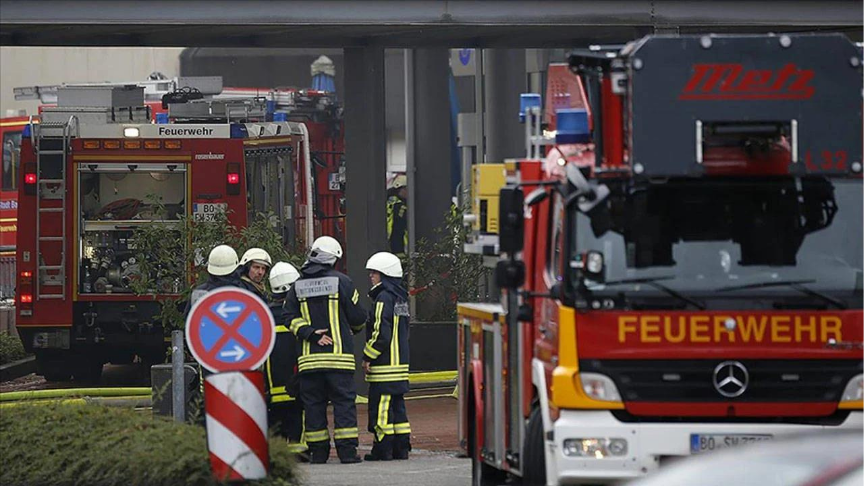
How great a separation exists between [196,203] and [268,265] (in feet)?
16.2

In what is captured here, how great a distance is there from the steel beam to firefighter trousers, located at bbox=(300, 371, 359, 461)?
313cm

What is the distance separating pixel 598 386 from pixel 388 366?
5.39 meters

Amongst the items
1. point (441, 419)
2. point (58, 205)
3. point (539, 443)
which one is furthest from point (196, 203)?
point (539, 443)

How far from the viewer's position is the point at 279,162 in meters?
20.0

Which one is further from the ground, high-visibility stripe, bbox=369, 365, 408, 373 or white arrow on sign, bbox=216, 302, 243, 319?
white arrow on sign, bbox=216, 302, 243, 319

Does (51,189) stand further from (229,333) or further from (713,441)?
(713,441)

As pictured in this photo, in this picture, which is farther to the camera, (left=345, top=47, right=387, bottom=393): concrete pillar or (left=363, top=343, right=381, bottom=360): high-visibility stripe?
(left=345, top=47, right=387, bottom=393): concrete pillar

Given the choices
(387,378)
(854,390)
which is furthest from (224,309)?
(387,378)

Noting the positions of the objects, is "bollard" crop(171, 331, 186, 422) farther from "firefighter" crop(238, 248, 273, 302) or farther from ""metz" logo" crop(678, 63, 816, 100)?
""metz" logo" crop(678, 63, 816, 100)

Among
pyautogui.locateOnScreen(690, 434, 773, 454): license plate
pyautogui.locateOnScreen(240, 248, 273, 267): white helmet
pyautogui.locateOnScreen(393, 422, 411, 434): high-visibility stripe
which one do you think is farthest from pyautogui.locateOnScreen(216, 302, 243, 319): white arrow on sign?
pyautogui.locateOnScreen(240, 248, 273, 267): white helmet

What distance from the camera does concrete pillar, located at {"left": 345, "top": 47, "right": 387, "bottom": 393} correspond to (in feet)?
55.4

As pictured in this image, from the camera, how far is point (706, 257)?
858cm

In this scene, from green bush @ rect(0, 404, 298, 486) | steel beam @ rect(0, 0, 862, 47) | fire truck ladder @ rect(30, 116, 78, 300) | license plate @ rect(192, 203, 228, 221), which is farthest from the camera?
fire truck ladder @ rect(30, 116, 78, 300)

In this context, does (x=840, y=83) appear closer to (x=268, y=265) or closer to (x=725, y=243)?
(x=725, y=243)
